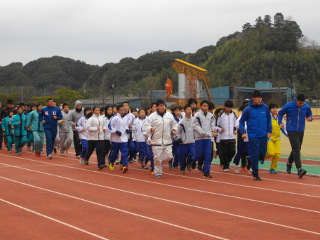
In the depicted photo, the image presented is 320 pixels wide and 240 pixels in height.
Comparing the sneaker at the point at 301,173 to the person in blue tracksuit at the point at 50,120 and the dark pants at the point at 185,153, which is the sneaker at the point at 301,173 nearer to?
the dark pants at the point at 185,153

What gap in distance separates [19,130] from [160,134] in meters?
9.67

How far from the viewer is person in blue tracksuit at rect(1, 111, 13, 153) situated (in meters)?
23.9

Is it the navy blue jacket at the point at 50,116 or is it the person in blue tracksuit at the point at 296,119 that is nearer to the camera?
the person in blue tracksuit at the point at 296,119

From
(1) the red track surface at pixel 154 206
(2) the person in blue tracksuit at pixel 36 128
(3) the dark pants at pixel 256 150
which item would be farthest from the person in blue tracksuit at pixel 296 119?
(2) the person in blue tracksuit at pixel 36 128

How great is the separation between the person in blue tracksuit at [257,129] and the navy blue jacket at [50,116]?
7.90m

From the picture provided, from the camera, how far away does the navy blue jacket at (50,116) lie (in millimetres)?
19953

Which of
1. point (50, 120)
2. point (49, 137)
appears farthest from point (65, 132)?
point (49, 137)

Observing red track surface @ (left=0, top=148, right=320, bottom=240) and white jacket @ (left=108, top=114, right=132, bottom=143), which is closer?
red track surface @ (left=0, top=148, right=320, bottom=240)

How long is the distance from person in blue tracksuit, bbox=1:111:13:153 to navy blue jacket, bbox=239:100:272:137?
12.4 metres

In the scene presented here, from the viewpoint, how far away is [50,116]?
20016mm

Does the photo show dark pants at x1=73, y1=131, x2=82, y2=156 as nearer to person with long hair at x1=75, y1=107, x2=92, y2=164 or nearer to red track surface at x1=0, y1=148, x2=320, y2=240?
person with long hair at x1=75, y1=107, x2=92, y2=164

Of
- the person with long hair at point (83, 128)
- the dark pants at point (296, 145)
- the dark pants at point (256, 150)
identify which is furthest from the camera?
the person with long hair at point (83, 128)

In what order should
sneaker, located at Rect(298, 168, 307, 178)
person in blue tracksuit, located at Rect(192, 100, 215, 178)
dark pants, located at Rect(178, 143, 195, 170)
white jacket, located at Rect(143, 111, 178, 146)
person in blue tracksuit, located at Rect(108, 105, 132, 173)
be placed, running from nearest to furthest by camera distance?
sneaker, located at Rect(298, 168, 307, 178) → white jacket, located at Rect(143, 111, 178, 146) → person in blue tracksuit, located at Rect(192, 100, 215, 178) → dark pants, located at Rect(178, 143, 195, 170) → person in blue tracksuit, located at Rect(108, 105, 132, 173)

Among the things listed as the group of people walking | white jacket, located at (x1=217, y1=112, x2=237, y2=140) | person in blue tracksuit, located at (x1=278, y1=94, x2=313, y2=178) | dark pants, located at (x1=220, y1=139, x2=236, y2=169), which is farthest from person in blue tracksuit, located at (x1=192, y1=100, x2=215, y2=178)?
person in blue tracksuit, located at (x1=278, y1=94, x2=313, y2=178)
